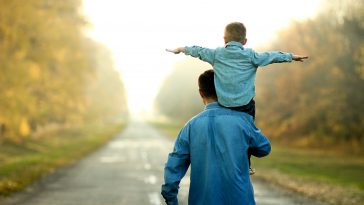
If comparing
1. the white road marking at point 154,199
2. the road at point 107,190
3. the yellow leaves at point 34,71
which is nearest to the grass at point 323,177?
the road at point 107,190

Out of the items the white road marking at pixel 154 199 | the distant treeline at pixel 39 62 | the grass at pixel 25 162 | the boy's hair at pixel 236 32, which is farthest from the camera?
the distant treeline at pixel 39 62

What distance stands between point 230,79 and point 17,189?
37.2ft

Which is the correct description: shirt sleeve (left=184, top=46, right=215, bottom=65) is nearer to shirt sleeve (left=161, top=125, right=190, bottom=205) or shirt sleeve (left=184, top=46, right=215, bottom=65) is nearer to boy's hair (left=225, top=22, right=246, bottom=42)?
boy's hair (left=225, top=22, right=246, bottom=42)

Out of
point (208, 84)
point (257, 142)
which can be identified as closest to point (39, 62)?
point (208, 84)

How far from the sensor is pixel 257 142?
3824 mm

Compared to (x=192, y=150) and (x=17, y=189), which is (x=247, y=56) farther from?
(x=17, y=189)

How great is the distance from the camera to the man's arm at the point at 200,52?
395 cm

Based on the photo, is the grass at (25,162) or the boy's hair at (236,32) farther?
the grass at (25,162)

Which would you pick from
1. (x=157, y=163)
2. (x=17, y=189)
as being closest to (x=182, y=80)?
(x=157, y=163)

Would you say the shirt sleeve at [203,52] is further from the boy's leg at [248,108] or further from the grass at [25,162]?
the grass at [25,162]

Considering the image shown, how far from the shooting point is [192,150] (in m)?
3.81

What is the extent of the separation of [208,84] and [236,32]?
0.43 meters

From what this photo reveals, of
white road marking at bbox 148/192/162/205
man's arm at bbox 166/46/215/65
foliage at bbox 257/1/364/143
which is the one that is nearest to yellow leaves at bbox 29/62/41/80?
white road marking at bbox 148/192/162/205

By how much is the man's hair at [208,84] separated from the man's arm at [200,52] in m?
0.09
